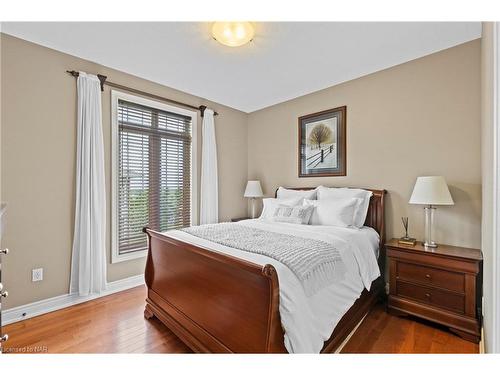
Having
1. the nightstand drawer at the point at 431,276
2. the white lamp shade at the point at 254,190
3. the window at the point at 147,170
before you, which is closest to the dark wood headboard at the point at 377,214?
the nightstand drawer at the point at 431,276

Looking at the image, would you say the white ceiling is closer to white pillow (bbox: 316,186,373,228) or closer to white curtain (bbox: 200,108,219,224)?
white curtain (bbox: 200,108,219,224)

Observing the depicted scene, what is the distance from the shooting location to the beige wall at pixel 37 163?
2195 millimetres

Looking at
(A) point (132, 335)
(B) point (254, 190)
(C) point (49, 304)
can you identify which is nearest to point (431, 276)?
(B) point (254, 190)

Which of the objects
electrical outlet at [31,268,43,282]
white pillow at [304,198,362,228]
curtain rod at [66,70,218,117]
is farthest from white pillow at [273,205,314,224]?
electrical outlet at [31,268,43,282]

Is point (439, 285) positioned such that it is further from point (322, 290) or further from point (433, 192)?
point (322, 290)

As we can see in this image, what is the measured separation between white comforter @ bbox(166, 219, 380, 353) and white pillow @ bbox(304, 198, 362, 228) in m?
0.14

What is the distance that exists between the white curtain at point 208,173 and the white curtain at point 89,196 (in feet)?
4.51

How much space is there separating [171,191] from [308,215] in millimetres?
1923

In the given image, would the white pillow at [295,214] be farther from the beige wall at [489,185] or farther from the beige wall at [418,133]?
the beige wall at [489,185]

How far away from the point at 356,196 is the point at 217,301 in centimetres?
198

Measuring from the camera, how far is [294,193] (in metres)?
3.44

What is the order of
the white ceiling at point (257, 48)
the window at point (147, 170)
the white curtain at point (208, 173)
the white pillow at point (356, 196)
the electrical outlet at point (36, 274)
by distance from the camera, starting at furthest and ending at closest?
the white curtain at point (208, 173) < the window at point (147, 170) < the white pillow at point (356, 196) < the electrical outlet at point (36, 274) < the white ceiling at point (257, 48)
